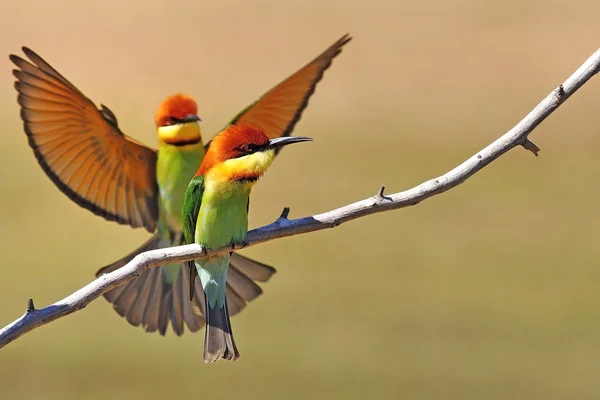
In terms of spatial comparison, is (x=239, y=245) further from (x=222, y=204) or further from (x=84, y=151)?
(x=84, y=151)

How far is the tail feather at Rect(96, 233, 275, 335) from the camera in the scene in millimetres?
2629

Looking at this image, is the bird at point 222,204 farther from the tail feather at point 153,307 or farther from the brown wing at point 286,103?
the brown wing at point 286,103

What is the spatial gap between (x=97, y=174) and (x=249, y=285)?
0.44 metres

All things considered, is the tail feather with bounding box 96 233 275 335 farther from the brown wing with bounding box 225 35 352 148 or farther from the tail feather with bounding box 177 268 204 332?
the brown wing with bounding box 225 35 352 148

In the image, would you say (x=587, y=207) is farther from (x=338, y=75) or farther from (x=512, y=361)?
(x=338, y=75)

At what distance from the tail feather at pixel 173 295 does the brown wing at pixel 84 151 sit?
14cm

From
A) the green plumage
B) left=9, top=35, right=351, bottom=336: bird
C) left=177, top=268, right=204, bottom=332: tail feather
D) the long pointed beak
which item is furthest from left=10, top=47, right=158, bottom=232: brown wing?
the long pointed beak

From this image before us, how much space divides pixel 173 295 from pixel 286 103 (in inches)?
19.5

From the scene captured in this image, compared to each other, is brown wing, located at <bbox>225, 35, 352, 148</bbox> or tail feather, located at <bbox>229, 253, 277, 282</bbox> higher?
brown wing, located at <bbox>225, 35, 352, 148</bbox>

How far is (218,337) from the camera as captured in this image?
2336 millimetres

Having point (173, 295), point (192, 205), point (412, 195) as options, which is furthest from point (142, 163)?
point (412, 195)

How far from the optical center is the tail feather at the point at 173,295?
2629 millimetres

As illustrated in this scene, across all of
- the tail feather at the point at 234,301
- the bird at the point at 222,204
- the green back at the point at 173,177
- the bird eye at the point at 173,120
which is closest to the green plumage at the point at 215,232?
the bird at the point at 222,204

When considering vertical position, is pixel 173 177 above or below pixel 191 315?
above
